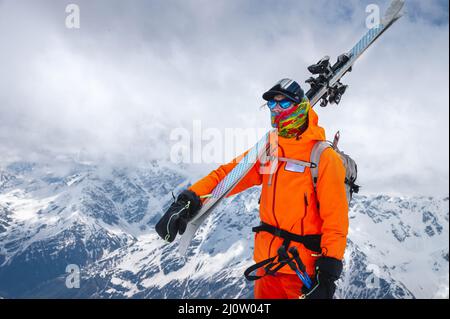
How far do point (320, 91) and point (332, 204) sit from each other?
121 inches

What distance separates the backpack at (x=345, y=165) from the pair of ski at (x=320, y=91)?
107 cm

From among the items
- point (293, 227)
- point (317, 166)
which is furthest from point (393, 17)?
point (293, 227)

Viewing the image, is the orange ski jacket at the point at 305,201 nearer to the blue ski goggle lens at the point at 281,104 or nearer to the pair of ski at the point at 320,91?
the pair of ski at the point at 320,91

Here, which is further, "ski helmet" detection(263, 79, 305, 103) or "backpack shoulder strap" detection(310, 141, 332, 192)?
"ski helmet" detection(263, 79, 305, 103)

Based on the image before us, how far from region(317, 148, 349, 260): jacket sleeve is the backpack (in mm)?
87

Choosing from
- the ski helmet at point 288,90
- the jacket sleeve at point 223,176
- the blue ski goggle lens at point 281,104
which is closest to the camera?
the ski helmet at point 288,90

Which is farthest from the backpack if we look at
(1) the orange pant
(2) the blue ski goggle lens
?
(1) the orange pant

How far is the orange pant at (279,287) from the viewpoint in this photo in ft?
22.1

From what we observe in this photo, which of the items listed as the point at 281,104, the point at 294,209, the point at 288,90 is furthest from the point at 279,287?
the point at 288,90

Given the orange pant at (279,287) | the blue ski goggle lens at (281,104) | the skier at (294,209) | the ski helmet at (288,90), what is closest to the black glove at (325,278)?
the skier at (294,209)

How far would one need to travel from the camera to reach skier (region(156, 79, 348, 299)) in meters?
6.42

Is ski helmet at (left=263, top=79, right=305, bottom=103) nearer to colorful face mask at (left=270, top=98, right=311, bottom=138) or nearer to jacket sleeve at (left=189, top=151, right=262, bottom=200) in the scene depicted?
colorful face mask at (left=270, top=98, right=311, bottom=138)

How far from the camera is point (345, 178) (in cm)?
704

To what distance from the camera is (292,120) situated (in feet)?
23.7
